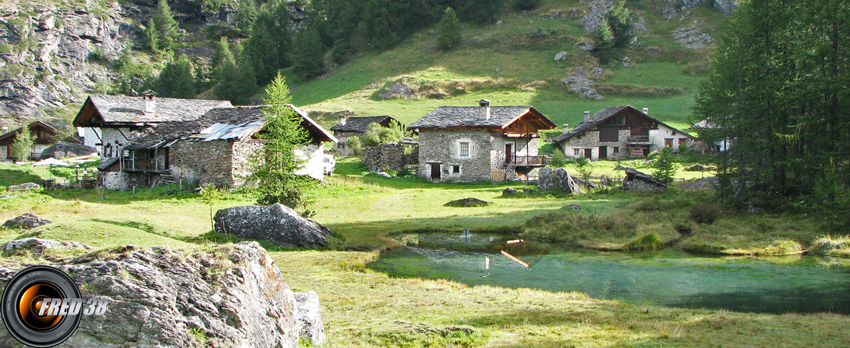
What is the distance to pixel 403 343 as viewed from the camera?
26.8 feet

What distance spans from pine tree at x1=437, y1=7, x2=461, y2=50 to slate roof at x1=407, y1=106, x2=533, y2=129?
63334 mm

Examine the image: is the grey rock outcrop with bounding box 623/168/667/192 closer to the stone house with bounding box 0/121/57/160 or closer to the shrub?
the shrub

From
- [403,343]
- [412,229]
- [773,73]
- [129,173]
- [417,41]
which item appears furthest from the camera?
[417,41]

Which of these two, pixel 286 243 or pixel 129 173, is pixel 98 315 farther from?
pixel 129 173

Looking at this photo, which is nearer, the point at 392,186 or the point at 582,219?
the point at 582,219

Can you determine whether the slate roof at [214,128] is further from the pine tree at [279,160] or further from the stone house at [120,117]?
the pine tree at [279,160]

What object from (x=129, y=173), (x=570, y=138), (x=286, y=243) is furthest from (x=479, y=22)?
(x=286, y=243)

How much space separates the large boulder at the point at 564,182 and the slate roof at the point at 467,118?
918 centimetres

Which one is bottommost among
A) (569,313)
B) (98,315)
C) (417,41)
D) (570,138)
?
Result: (569,313)

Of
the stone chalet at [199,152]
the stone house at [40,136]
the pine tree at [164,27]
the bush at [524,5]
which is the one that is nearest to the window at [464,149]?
the stone chalet at [199,152]

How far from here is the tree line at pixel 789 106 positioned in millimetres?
24656

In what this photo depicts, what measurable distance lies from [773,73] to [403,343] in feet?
89.6

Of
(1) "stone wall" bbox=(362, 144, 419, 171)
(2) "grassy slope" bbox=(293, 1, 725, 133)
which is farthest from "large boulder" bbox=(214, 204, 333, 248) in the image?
(2) "grassy slope" bbox=(293, 1, 725, 133)

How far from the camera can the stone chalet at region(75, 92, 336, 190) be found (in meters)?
35.2
